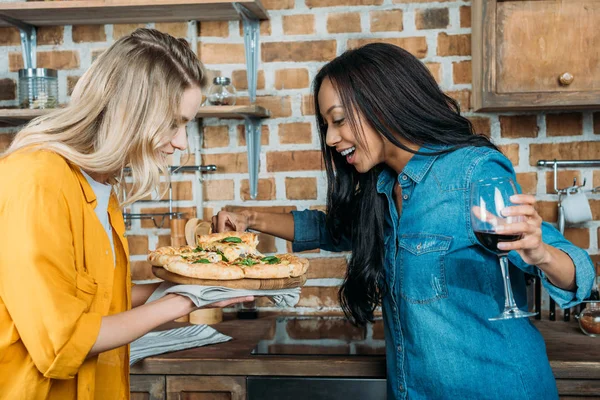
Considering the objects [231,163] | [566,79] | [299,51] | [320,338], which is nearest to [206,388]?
[320,338]

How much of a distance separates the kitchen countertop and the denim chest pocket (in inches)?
15.4

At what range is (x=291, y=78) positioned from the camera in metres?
2.34

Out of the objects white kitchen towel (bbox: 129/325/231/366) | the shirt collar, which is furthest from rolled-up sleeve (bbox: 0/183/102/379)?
the shirt collar

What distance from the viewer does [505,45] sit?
6.63 ft

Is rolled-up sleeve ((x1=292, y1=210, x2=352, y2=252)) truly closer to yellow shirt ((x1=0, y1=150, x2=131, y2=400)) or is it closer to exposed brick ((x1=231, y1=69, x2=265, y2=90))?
exposed brick ((x1=231, y1=69, x2=265, y2=90))

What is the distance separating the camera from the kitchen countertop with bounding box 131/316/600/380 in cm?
168

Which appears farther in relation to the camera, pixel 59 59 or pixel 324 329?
pixel 59 59

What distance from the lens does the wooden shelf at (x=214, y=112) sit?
211 centimetres

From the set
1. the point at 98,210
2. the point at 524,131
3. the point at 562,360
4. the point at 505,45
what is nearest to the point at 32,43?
the point at 98,210

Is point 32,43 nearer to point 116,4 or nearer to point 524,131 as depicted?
point 116,4

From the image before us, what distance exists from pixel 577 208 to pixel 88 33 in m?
1.94

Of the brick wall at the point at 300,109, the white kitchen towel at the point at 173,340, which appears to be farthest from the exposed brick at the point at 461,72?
the white kitchen towel at the point at 173,340

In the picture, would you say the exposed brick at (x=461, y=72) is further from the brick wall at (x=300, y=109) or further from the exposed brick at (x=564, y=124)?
the exposed brick at (x=564, y=124)

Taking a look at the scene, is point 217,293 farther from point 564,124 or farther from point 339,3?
point 564,124
